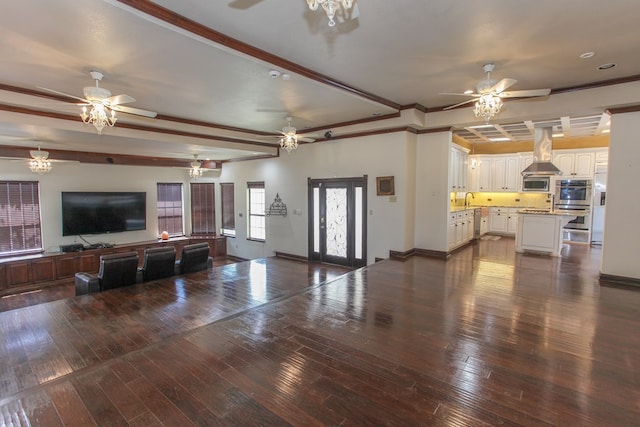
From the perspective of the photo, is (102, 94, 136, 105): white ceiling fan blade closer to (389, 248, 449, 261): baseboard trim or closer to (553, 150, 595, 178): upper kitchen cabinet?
(389, 248, 449, 261): baseboard trim

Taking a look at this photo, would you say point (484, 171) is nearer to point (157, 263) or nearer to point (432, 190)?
point (432, 190)

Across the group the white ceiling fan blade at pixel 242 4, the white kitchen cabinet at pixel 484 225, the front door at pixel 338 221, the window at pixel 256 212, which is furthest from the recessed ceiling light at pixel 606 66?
the window at pixel 256 212

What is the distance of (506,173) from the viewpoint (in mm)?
9383

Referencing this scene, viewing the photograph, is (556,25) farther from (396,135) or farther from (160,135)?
(160,135)

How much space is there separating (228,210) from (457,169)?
24.2ft

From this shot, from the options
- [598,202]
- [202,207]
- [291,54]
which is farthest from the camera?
[202,207]

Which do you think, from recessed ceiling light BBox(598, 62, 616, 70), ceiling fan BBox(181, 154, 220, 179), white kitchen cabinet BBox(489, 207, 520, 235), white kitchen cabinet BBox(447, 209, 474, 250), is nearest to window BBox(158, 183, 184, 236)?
ceiling fan BBox(181, 154, 220, 179)

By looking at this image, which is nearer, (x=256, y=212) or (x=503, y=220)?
(x=503, y=220)

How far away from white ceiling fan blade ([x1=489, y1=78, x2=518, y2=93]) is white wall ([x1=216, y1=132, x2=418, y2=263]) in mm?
2506

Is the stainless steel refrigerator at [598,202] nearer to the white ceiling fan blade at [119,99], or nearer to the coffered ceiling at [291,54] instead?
the coffered ceiling at [291,54]

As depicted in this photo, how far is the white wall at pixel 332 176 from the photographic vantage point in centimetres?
652

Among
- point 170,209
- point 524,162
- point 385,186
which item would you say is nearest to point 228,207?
point 170,209

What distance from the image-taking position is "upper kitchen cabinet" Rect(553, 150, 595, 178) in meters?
8.05

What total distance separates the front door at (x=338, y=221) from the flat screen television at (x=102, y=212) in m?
5.80
